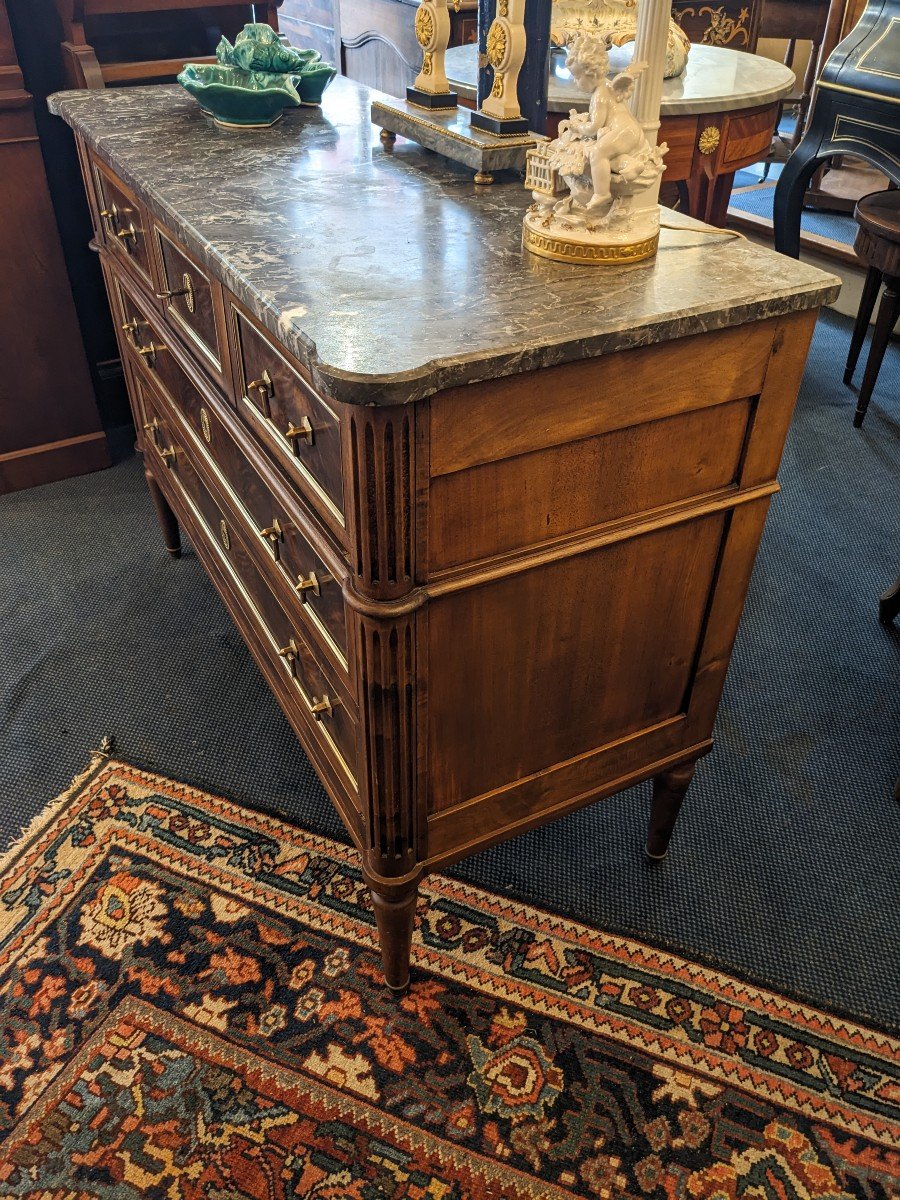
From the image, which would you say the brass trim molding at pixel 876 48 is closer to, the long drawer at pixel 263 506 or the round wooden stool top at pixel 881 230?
the round wooden stool top at pixel 881 230

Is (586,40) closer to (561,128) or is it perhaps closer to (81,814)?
(561,128)

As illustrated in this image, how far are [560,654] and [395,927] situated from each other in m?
0.53

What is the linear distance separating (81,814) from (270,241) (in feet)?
4.10

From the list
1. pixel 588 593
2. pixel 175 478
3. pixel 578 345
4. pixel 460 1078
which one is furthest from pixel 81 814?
pixel 578 345

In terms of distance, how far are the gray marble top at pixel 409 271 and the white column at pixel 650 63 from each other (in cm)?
14

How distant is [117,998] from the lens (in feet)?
5.46

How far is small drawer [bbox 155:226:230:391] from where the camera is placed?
1568mm

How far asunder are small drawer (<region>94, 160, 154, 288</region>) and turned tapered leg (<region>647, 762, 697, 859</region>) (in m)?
1.39

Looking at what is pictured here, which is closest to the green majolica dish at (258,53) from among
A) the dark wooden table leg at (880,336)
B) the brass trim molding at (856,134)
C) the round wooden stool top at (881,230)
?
the round wooden stool top at (881,230)

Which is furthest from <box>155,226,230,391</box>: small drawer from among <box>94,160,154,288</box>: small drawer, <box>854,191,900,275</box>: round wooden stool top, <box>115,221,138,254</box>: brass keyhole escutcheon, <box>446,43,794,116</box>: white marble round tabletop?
<box>854,191,900,275</box>: round wooden stool top

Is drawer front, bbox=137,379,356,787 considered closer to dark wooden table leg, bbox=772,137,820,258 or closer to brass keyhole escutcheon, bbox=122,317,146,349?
brass keyhole escutcheon, bbox=122,317,146,349

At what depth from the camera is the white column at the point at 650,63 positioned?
132 centimetres

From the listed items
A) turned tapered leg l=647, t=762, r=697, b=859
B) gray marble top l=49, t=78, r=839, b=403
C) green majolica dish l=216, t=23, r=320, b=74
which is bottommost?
turned tapered leg l=647, t=762, r=697, b=859

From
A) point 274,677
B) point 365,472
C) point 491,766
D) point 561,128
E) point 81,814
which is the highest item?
point 561,128
